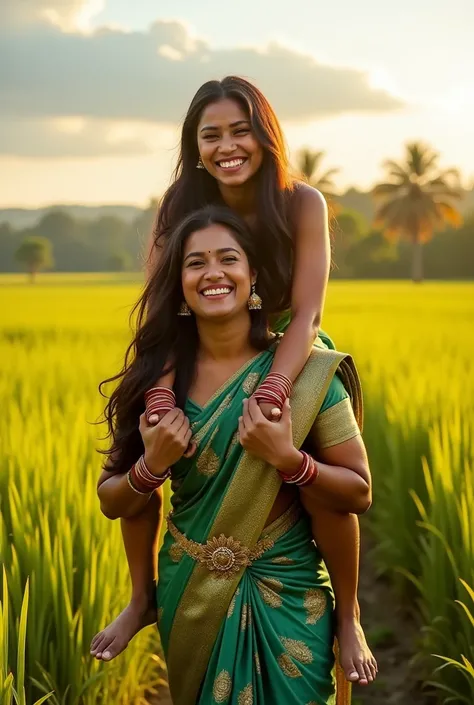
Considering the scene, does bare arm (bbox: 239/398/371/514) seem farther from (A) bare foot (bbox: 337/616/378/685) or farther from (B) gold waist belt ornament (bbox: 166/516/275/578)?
(A) bare foot (bbox: 337/616/378/685)

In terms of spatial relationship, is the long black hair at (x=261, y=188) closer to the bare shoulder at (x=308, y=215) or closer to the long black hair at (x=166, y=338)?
the bare shoulder at (x=308, y=215)

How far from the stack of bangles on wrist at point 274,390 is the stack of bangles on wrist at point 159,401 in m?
0.20

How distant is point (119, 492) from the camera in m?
1.89

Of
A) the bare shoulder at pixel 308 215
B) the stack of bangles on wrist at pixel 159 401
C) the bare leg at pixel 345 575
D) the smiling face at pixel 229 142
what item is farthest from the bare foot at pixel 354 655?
the smiling face at pixel 229 142

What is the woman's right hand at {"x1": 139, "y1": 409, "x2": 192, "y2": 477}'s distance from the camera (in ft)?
5.70

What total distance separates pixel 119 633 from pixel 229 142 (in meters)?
1.17

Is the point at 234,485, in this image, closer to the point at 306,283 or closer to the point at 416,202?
the point at 306,283

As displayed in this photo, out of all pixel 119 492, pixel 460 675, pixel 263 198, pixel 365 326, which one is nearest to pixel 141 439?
pixel 119 492

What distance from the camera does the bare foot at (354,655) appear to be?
1861mm

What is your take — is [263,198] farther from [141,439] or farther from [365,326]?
[365,326]

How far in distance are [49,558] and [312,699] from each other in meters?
0.82

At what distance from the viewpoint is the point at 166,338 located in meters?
1.91

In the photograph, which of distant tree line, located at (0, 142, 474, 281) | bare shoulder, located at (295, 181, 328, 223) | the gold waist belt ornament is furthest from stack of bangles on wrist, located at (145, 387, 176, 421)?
distant tree line, located at (0, 142, 474, 281)

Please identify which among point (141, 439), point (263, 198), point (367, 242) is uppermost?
point (263, 198)
